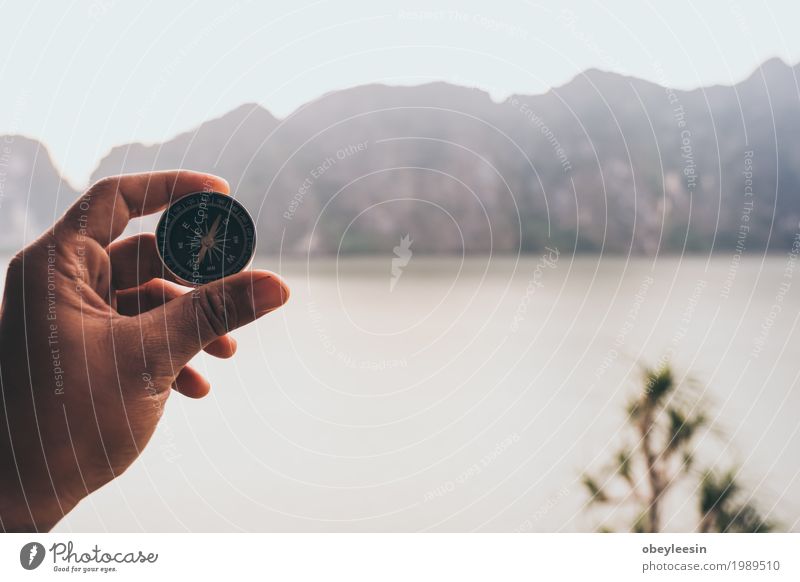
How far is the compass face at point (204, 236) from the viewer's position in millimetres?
1188

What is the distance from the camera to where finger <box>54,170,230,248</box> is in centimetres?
119

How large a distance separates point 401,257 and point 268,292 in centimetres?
73

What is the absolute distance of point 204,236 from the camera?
3.92 ft

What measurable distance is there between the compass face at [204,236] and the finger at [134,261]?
5.7 inches

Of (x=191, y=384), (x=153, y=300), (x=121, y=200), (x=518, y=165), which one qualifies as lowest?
(x=191, y=384)

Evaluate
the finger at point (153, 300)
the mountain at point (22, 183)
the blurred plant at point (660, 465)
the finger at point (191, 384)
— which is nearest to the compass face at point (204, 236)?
the finger at point (153, 300)

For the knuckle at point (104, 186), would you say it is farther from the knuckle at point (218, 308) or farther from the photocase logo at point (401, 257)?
the photocase logo at point (401, 257)

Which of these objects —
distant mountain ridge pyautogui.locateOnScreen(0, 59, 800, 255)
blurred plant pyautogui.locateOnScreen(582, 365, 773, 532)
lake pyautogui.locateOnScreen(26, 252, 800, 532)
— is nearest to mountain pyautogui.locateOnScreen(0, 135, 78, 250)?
distant mountain ridge pyautogui.locateOnScreen(0, 59, 800, 255)
